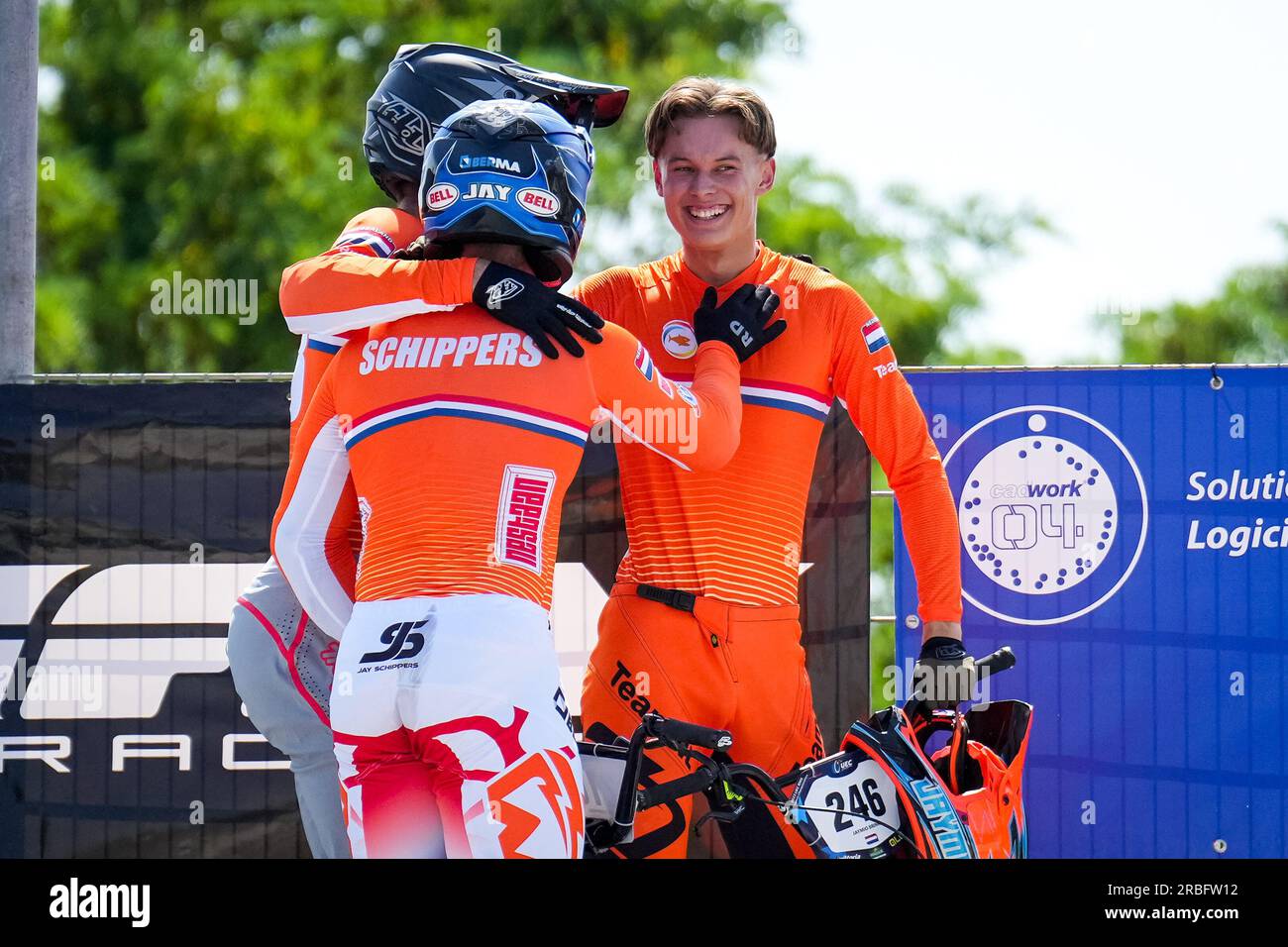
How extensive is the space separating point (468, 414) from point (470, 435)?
50mm

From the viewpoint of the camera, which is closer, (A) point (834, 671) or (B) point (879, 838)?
(B) point (879, 838)

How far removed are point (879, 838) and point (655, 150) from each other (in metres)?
2.16

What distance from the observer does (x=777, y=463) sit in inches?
176

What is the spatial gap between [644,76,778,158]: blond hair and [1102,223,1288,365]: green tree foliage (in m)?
26.5

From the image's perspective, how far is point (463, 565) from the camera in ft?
11.4

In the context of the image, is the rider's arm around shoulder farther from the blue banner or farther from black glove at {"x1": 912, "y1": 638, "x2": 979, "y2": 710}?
the blue banner

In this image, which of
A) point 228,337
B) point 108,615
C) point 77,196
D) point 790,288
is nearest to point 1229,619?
point 790,288

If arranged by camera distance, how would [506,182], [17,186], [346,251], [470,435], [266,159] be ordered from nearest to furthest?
[470,435], [506,182], [346,251], [17,186], [266,159]

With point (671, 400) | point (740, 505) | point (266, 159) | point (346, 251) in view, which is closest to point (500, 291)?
point (671, 400)

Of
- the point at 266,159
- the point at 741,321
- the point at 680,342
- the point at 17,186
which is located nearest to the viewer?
the point at 741,321

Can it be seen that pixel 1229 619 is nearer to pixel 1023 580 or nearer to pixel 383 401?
pixel 1023 580

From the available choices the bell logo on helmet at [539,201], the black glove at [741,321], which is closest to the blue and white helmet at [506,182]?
the bell logo on helmet at [539,201]

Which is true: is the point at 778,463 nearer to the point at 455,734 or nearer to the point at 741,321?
the point at 741,321

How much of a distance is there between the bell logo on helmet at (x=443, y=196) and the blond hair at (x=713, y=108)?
991mm
